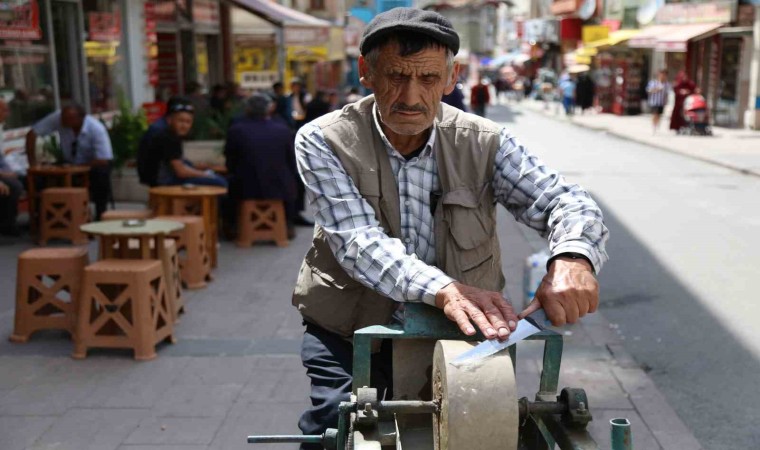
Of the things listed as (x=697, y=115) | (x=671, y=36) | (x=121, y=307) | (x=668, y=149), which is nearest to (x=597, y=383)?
(x=121, y=307)

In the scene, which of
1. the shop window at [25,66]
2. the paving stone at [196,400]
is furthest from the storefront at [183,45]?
the paving stone at [196,400]

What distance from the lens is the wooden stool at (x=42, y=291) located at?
231 inches

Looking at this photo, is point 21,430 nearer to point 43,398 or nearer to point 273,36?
point 43,398

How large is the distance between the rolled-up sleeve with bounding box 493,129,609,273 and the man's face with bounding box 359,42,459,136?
25 centimetres

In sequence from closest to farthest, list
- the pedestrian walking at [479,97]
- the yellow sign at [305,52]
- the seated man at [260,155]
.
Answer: the seated man at [260,155] → the yellow sign at [305,52] → the pedestrian walking at [479,97]

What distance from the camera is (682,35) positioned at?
88.1 feet

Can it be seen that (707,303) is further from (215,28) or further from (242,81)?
(215,28)

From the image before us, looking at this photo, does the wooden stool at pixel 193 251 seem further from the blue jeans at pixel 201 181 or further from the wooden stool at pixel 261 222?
the wooden stool at pixel 261 222

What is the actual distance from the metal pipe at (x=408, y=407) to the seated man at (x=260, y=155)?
6.87m

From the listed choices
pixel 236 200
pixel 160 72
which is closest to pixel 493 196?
pixel 236 200

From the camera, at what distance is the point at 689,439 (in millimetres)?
4449

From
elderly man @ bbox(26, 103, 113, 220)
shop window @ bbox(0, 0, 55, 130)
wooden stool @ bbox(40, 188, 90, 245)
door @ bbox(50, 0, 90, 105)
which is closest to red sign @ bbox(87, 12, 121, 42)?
door @ bbox(50, 0, 90, 105)

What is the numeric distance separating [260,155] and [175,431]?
15.5 feet

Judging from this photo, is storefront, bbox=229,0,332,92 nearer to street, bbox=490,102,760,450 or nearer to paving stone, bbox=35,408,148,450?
street, bbox=490,102,760,450
